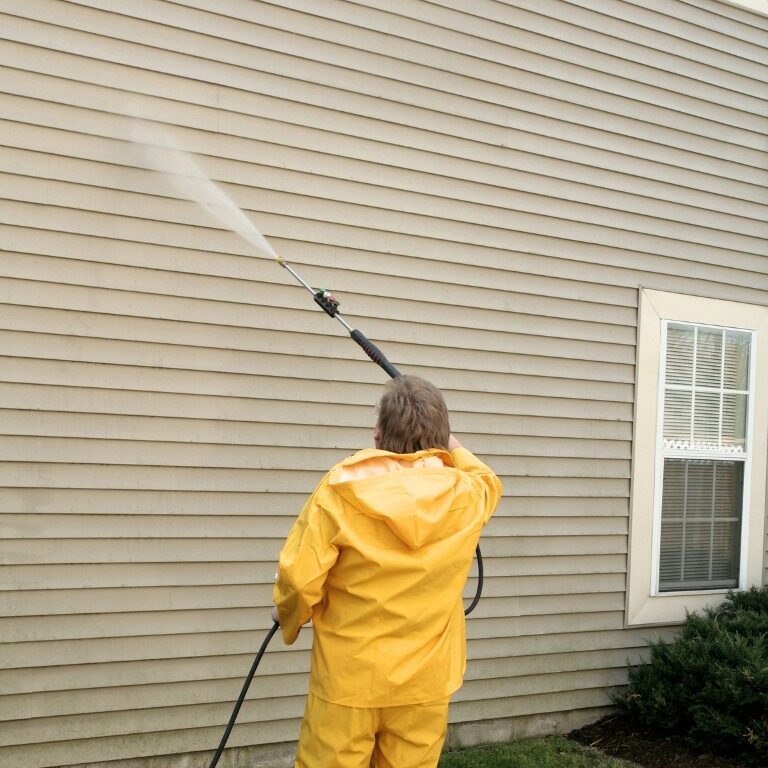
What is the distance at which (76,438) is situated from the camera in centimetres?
378

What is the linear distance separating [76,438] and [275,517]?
3.08 ft

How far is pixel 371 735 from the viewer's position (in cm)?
274

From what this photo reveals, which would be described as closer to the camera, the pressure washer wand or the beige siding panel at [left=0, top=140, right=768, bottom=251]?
the pressure washer wand

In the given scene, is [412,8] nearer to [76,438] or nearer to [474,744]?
[76,438]

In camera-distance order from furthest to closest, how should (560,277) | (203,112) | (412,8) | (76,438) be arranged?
(560,277) → (412,8) → (203,112) → (76,438)

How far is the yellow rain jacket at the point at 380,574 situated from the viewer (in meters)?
2.64

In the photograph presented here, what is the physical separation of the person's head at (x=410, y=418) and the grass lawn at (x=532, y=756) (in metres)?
2.22

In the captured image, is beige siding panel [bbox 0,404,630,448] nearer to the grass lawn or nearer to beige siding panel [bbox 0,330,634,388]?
beige siding panel [bbox 0,330,634,388]

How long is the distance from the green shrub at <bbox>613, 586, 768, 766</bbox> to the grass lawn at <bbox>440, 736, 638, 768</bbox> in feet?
1.19

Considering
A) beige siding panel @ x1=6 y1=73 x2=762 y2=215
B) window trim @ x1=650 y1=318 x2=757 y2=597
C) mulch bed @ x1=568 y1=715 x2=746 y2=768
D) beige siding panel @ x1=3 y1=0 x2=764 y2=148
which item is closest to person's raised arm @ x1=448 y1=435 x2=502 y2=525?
beige siding panel @ x1=6 y1=73 x2=762 y2=215

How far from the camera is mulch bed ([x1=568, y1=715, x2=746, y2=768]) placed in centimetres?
464

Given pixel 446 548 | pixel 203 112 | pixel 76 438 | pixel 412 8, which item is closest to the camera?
pixel 446 548

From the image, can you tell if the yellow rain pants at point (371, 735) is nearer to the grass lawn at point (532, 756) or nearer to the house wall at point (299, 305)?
the house wall at point (299, 305)

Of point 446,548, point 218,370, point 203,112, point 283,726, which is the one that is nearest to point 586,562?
point 283,726
